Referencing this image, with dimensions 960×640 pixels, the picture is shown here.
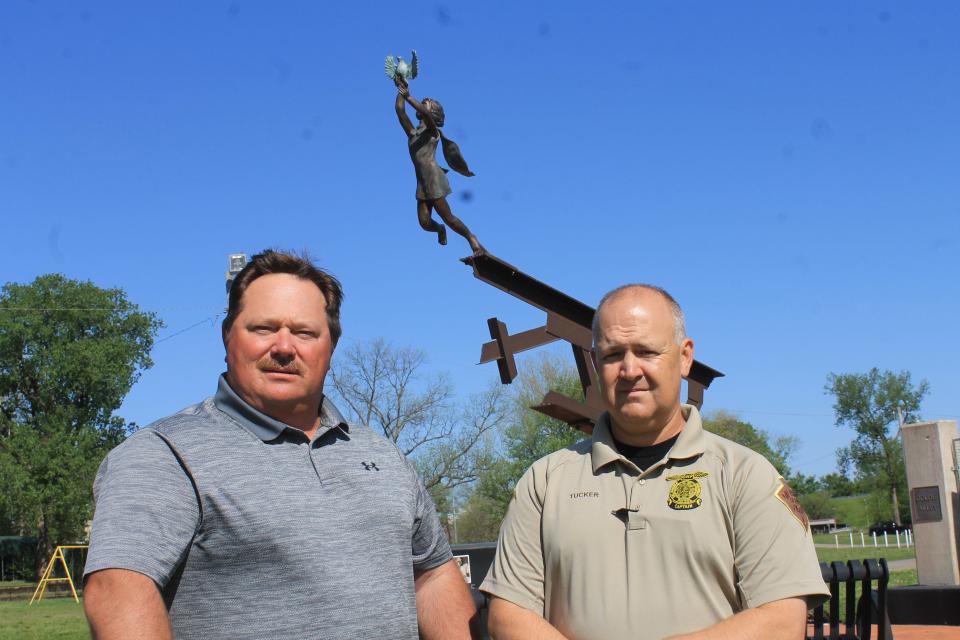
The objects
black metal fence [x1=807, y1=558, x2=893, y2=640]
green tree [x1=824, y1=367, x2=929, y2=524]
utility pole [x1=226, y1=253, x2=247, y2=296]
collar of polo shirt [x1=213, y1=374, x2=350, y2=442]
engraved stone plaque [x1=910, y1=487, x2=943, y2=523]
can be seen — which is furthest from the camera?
green tree [x1=824, y1=367, x2=929, y2=524]

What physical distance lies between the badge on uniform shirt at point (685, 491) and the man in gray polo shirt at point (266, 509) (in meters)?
0.76

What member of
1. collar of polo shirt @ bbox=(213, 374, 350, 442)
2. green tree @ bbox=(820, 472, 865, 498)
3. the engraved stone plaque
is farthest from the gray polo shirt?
green tree @ bbox=(820, 472, 865, 498)

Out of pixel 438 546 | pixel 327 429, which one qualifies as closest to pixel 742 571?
pixel 438 546

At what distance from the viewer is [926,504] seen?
448 inches

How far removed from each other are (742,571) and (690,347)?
71 cm

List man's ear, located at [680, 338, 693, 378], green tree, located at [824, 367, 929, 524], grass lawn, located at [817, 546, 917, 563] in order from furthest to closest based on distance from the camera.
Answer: green tree, located at [824, 367, 929, 524] < grass lawn, located at [817, 546, 917, 563] < man's ear, located at [680, 338, 693, 378]

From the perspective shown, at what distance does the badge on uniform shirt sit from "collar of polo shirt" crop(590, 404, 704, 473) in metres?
0.06

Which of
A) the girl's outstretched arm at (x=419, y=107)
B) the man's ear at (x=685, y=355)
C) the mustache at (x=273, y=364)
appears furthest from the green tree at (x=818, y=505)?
the mustache at (x=273, y=364)

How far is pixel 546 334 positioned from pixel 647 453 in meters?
6.79

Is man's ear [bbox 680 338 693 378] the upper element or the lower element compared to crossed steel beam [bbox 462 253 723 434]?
lower

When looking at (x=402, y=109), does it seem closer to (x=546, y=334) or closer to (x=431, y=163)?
(x=431, y=163)

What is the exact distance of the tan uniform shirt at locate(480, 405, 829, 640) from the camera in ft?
8.85

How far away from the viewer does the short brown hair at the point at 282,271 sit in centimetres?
286

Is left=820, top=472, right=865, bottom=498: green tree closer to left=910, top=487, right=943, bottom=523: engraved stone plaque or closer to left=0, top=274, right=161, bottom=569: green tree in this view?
left=0, top=274, right=161, bottom=569: green tree
